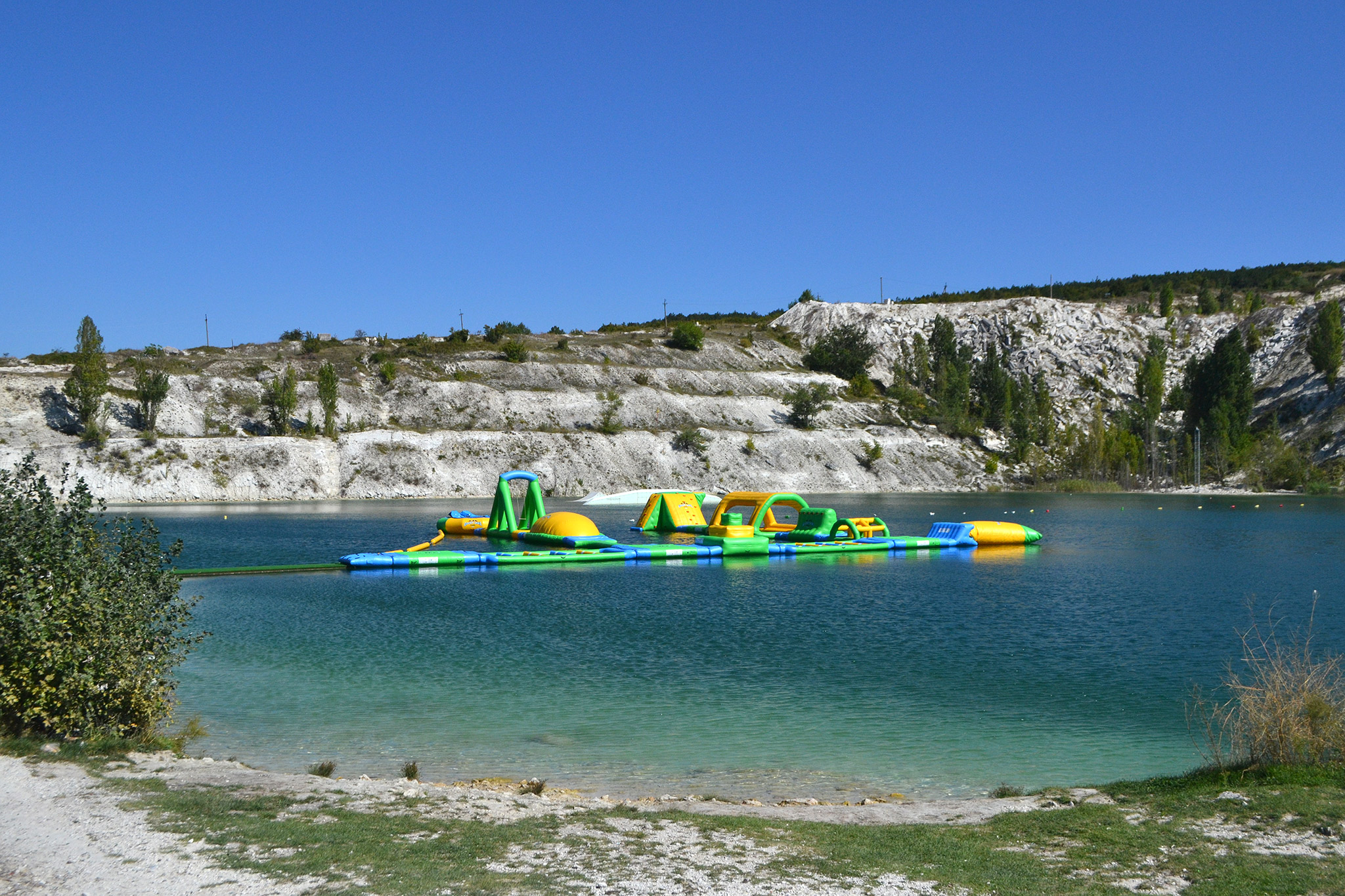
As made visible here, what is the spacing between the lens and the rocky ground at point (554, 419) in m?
79.1

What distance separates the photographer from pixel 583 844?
852 cm

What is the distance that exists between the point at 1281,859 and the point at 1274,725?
10.4 feet

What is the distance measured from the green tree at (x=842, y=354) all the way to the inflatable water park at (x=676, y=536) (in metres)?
71.8

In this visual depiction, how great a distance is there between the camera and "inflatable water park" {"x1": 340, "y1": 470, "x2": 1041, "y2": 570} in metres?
37.6

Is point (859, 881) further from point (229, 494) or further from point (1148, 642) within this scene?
point (229, 494)

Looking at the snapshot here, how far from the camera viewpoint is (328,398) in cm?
8619

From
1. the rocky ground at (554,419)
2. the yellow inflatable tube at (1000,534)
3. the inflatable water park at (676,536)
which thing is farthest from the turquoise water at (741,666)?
the rocky ground at (554,419)

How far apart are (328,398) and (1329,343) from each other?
99390mm

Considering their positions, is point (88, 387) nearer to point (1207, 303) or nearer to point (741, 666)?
point (741, 666)

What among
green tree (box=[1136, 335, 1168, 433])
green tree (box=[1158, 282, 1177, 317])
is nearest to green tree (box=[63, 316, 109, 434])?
green tree (box=[1136, 335, 1168, 433])

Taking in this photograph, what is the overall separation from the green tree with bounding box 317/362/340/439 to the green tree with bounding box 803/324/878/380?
5628cm

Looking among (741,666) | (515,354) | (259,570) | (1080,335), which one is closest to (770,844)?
(741,666)

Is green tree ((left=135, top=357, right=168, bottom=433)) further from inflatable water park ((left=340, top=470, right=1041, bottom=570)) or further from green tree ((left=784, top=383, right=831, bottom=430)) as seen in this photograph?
green tree ((left=784, top=383, right=831, bottom=430))

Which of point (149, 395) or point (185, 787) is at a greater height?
point (149, 395)
